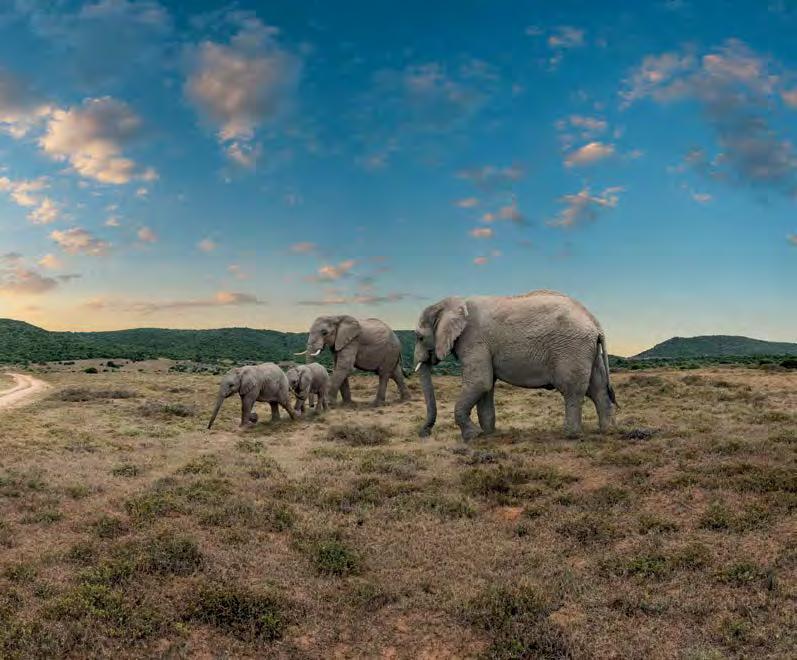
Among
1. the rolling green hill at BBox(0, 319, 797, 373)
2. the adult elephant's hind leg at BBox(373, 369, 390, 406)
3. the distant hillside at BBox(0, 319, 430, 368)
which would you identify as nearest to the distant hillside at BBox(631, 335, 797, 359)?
the rolling green hill at BBox(0, 319, 797, 373)

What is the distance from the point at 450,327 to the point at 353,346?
11.9 metres

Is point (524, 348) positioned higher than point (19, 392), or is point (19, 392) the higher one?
point (524, 348)

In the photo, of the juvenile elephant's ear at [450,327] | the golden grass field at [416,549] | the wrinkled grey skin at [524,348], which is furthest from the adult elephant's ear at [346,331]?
the golden grass field at [416,549]

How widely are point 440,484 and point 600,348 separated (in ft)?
24.3

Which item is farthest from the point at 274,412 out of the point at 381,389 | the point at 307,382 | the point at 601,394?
the point at 601,394

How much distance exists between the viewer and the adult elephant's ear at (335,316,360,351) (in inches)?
1118

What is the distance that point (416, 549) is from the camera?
9.52 m

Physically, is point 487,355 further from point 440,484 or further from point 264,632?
point 264,632

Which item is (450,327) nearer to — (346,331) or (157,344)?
(346,331)

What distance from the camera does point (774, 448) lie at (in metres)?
12.8

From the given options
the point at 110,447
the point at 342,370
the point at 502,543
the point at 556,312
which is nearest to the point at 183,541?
the point at 502,543

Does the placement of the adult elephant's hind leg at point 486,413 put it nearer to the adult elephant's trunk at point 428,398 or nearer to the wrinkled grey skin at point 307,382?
the adult elephant's trunk at point 428,398

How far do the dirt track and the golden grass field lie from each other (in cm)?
1820

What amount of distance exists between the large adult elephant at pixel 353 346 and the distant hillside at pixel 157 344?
6599 centimetres
